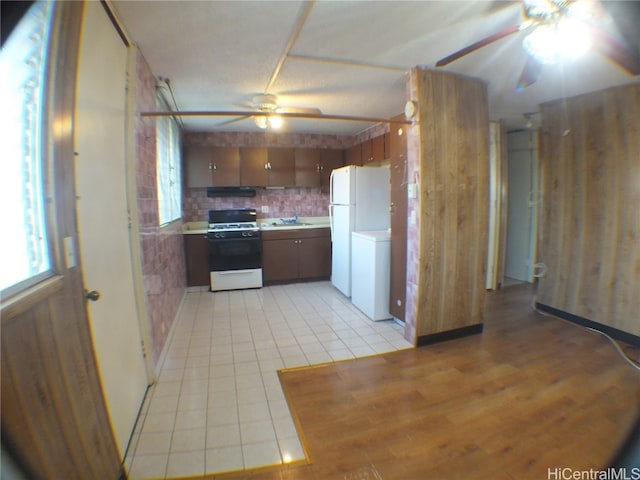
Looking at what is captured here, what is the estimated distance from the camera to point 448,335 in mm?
2680

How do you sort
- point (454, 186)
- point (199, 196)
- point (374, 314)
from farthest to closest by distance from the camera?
1. point (199, 196)
2. point (374, 314)
3. point (454, 186)

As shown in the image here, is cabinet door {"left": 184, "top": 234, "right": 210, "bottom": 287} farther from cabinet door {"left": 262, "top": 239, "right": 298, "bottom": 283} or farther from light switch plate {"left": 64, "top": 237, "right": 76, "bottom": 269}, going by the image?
light switch plate {"left": 64, "top": 237, "right": 76, "bottom": 269}

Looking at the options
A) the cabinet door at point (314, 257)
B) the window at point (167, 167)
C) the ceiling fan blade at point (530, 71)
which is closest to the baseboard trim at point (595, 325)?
the ceiling fan blade at point (530, 71)

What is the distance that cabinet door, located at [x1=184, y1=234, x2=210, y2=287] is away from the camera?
421 centimetres

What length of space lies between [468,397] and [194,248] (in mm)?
3752

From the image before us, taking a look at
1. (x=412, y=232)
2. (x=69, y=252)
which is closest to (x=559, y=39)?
(x=412, y=232)

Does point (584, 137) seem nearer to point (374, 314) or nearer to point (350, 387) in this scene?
point (374, 314)

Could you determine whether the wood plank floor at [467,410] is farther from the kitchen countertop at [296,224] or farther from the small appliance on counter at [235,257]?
the kitchen countertop at [296,224]

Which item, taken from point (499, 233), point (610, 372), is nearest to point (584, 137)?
point (499, 233)

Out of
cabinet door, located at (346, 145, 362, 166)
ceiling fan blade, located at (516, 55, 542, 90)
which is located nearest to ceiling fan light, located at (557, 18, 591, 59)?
ceiling fan blade, located at (516, 55, 542, 90)

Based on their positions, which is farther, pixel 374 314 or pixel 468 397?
pixel 374 314

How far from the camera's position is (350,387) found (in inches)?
79.7

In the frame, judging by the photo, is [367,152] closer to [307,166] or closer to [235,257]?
[307,166]

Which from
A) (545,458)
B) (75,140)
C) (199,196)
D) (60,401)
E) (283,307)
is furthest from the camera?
(199,196)
